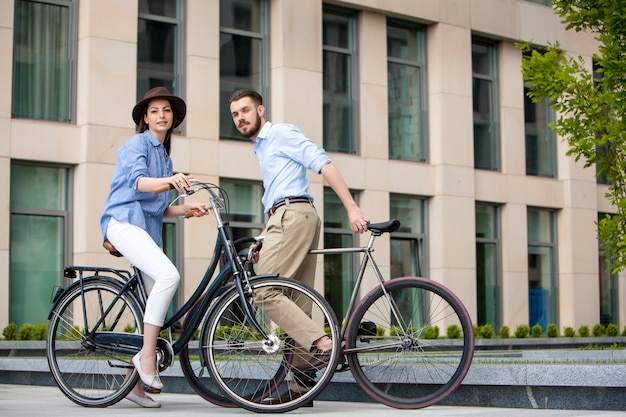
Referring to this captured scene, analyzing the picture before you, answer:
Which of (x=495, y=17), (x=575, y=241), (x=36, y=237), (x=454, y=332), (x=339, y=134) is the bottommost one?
(x=454, y=332)

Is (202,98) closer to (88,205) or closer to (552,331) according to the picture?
(88,205)

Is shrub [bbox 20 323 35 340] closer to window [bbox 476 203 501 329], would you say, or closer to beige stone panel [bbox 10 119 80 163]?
beige stone panel [bbox 10 119 80 163]

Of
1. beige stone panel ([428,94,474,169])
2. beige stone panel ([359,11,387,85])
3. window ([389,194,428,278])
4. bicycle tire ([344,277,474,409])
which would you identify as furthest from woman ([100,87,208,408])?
beige stone panel ([428,94,474,169])

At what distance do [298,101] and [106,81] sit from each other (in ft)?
12.1

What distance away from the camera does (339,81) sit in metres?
20.3

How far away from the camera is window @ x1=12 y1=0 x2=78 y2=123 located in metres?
16.6

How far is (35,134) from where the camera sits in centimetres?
1642

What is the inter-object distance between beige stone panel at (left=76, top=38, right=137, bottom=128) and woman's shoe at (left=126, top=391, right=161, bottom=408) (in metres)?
10.7

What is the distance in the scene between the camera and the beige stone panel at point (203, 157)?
17.9m

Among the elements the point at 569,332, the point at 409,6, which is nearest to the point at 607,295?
the point at 569,332

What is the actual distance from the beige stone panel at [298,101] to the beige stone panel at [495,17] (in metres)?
4.37

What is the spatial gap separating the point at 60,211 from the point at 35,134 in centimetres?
126

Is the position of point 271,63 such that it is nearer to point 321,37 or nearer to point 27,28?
point 321,37

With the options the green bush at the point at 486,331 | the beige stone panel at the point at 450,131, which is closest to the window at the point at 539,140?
the beige stone panel at the point at 450,131
